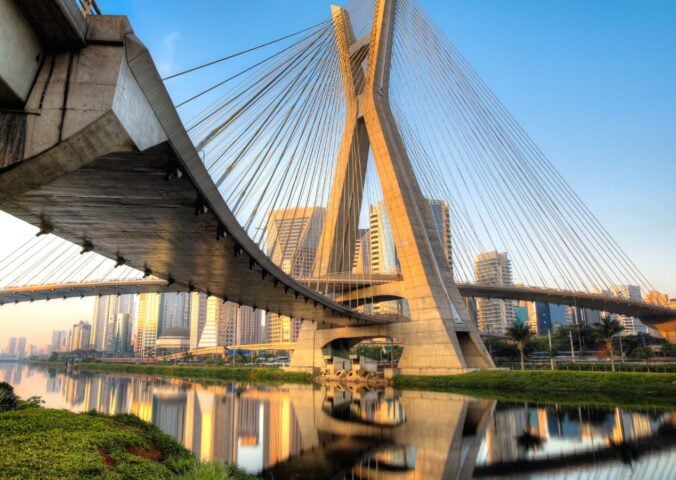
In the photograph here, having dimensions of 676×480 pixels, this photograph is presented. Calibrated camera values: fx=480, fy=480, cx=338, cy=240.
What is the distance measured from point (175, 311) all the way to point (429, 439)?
196986mm

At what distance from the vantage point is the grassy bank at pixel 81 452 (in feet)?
20.7

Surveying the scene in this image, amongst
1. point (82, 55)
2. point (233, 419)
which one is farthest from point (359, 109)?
point (82, 55)

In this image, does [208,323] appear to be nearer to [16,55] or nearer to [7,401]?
[7,401]

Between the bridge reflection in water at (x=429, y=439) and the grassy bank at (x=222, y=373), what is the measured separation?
2424 centimetres

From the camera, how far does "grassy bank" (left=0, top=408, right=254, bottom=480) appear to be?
6.32m

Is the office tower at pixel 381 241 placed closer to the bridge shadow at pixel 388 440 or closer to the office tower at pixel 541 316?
the office tower at pixel 541 316

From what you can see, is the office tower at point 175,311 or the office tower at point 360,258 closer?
the office tower at point 360,258

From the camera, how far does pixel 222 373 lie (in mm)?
58875

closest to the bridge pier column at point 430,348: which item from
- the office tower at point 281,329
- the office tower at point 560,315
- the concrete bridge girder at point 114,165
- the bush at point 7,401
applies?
the concrete bridge girder at point 114,165

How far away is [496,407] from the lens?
69.9 feet

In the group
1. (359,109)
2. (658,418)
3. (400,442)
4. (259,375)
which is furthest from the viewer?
(259,375)

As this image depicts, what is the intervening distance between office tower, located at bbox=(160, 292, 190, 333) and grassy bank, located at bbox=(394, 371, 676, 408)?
17567 cm

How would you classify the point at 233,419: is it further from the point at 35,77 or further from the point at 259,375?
the point at 259,375

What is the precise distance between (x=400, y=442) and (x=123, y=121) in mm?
11015
